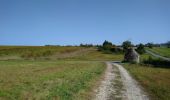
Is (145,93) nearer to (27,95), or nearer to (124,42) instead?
(27,95)

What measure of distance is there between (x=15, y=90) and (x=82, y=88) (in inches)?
186

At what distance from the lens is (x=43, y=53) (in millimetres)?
96750

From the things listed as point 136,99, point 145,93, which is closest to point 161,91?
point 145,93

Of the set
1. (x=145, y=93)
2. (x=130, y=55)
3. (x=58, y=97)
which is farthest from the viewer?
(x=130, y=55)

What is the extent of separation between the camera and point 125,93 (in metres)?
19.8

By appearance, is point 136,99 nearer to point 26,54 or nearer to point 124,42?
point 26,54

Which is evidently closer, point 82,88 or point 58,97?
point 58,97

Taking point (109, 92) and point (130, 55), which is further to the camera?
point (130, 55)

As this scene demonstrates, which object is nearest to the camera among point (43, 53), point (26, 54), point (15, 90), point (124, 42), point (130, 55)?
point (15, 90)

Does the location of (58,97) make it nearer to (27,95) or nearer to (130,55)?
(27,95)

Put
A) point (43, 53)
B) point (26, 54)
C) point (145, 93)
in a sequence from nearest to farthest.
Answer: point (145, 93), point (26, 54), point (43, 53)

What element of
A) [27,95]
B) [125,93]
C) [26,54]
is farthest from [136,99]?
[26,54]

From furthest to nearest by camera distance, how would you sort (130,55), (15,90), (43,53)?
(43,53) < (130,55) < (15,90)

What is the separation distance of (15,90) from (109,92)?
19.3 feet
